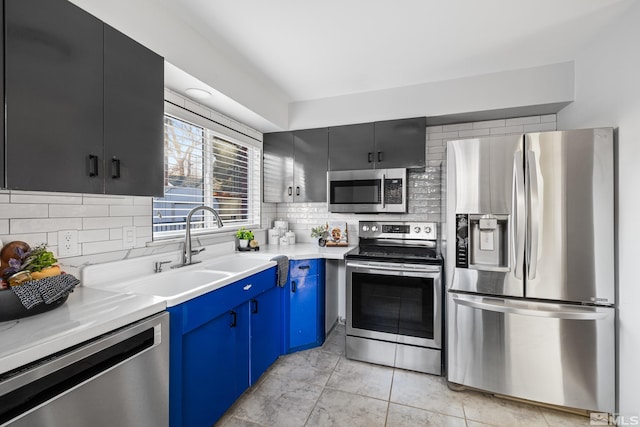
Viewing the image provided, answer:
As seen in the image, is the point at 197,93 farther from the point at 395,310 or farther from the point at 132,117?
the point at 395,310

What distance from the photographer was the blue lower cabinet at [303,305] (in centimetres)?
256

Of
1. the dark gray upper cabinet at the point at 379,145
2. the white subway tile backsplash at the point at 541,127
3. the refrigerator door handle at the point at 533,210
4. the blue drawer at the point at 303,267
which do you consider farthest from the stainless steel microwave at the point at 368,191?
the white subway tile backsplash at the point at 541,127

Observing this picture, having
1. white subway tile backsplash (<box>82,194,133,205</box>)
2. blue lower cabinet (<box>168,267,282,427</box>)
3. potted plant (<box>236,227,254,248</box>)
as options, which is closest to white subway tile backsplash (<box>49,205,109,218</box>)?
white subway tile backsplash (<box>82,194,133,205</box>)

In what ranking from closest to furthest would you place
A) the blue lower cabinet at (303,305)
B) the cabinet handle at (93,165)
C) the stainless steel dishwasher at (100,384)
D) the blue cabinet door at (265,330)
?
the stainless steel dishwasher at (100,384)
the cabinet handle at (93,165)
the blue cabinet door at (265,330)
the blue lower cabinet at (303,305)

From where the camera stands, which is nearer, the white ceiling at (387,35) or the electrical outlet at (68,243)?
the electrical outlet at (68,243)

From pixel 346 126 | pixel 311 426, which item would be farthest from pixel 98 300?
pixel 346 126

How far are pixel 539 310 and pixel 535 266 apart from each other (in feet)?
0.95

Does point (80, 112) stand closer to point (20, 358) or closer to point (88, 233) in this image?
point (88, 233)

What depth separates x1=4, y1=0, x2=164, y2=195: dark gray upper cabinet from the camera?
3.42 feet

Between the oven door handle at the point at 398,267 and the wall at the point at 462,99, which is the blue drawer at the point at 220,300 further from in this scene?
the wall at the point at 462,99

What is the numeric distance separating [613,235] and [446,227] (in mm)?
955

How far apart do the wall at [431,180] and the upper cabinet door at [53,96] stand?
2.13 meters

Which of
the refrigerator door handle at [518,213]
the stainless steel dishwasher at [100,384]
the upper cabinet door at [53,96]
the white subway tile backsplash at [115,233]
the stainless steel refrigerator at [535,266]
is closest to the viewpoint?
the stainless steel dishwasher at [100,384]

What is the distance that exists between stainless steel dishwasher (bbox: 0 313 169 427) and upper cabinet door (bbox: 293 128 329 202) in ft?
6.64
